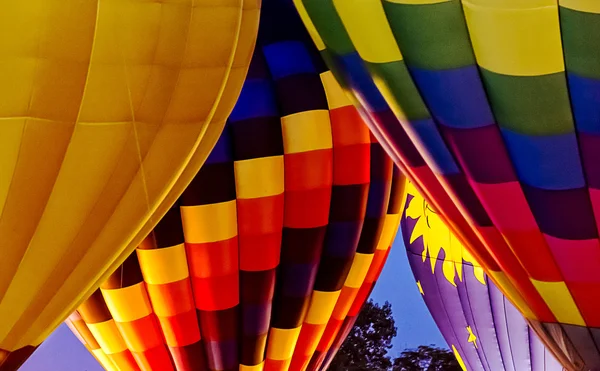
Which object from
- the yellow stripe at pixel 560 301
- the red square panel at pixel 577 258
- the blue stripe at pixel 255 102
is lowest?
the yellow stripe at pixel 560 301

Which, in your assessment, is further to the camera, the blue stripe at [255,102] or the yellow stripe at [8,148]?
the blue stripe at [255,102]

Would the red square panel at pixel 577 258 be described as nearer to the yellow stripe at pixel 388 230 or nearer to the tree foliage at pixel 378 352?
the yellow stripe at pixel 388 230

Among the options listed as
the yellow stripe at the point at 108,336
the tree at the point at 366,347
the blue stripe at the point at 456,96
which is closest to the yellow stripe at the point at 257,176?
the yellow stripe at the point at 108,336

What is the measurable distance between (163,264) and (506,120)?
4.60 feet

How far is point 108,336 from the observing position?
338cm

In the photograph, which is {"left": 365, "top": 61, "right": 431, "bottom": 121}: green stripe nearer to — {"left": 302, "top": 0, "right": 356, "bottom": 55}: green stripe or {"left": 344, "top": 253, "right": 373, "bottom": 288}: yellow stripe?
{"left": 302, "top": 0, "right": 356, "bottom": 55}: green stripe

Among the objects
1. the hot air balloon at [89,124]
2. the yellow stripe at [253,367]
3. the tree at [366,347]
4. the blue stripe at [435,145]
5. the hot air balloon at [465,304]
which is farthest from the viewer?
the tree at [366,347]

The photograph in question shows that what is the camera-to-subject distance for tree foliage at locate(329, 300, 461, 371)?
5863mm

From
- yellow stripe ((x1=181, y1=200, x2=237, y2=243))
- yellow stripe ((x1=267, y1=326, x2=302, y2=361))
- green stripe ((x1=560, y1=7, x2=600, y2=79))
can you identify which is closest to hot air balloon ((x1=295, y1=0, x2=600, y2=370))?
green stripe ((x1=560, y1=7, x2=600, y2=79))

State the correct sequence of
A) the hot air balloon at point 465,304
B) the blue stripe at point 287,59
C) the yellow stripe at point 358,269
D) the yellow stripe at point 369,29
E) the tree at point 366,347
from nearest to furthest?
1. the yellow stripe at point 369,29
2. the blue stripe at point 287,59
3. the yellow stripe at point 358,269
4. the hot air balloon at point 465,304
5. the tree at point 366,347

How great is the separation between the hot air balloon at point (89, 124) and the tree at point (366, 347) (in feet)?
11.2

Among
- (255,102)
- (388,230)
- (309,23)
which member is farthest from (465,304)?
(309,23)

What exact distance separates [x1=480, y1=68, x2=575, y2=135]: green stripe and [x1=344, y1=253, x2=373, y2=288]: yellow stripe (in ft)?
4.57

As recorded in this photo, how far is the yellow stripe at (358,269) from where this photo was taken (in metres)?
3.63
